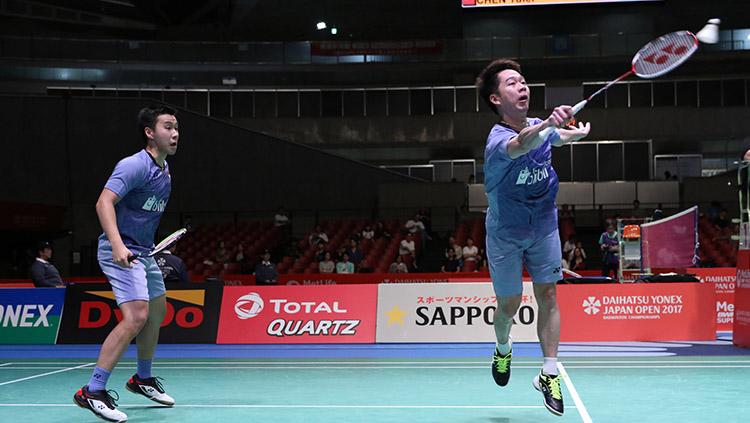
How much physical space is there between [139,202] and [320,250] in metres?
15.5

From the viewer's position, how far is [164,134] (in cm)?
654

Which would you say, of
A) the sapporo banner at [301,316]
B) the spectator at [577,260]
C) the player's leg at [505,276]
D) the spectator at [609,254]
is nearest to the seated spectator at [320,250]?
the spectator at [577,260]

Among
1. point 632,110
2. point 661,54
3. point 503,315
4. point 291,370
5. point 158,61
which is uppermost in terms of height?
point 158,61

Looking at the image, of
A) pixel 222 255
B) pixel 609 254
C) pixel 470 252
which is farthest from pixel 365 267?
pixel 609 254

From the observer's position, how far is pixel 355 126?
35125mm

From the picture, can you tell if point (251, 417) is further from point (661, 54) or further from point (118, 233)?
point (661, 54)

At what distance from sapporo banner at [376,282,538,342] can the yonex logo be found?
706mm

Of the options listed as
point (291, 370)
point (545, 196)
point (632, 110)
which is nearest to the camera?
point (545, 196)

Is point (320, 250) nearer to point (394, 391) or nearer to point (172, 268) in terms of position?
point (172, 268)

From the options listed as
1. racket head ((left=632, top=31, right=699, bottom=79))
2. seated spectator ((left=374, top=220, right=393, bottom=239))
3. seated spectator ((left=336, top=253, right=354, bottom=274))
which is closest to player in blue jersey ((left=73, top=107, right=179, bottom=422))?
racket head ((left=632, top=31, right=699, bottom=79))

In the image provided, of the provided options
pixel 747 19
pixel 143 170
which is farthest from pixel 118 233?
pixel 747 19

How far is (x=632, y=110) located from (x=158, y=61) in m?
18.6

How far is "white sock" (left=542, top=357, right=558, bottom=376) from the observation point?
5.79 meters

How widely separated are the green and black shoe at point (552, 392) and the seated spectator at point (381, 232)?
1802 cm
